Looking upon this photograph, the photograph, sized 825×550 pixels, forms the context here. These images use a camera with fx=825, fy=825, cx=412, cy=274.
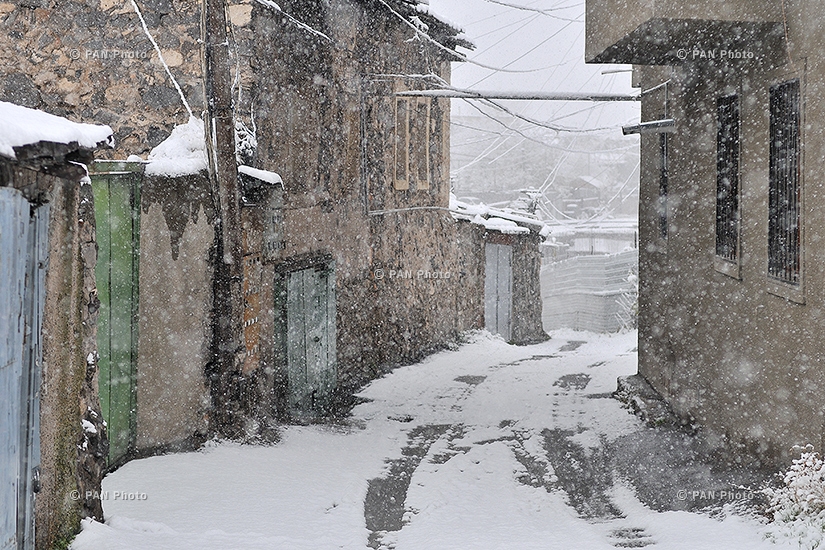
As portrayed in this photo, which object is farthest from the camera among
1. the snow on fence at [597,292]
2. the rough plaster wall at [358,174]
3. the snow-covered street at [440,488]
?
the snow on fence at [597,292]

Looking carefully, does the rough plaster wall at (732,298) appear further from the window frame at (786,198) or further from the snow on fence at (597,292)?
the snow on fence at (597,292)

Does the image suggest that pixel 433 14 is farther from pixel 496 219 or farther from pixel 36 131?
pixel 36 131

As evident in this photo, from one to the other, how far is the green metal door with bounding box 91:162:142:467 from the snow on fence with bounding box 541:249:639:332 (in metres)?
17.9

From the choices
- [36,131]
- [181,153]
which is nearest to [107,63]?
[181,153]

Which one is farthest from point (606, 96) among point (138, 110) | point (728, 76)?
point (138, 110)

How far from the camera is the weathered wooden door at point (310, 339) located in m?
9.62

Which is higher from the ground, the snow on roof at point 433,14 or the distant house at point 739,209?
the snow on roof at point 433,14

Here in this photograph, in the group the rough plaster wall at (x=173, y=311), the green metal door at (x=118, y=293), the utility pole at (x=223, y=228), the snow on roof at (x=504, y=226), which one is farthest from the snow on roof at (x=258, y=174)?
the snow on roof at (x=504, y=226)

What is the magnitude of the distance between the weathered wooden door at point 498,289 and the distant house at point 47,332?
15.5 meters

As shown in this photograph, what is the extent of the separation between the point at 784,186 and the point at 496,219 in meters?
13.9

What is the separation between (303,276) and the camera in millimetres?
9945

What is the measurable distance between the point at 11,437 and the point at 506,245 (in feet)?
57.8

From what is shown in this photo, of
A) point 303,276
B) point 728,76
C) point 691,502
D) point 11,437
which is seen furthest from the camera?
point 303,276

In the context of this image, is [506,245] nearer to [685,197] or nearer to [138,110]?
[685,197]
